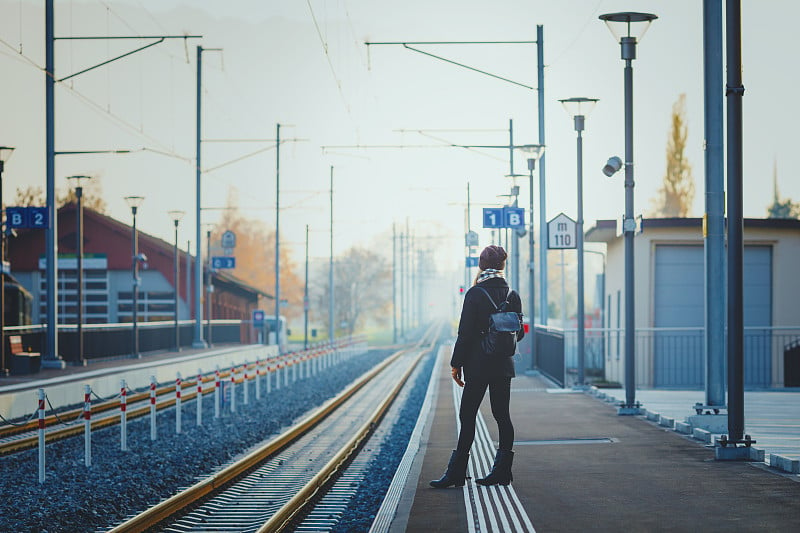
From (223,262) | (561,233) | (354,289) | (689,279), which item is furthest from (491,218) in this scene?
(354,289)

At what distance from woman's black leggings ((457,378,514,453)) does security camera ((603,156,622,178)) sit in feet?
29.9

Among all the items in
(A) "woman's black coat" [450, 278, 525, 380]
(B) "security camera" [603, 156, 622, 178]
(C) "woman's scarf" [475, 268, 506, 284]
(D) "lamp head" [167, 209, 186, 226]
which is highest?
(D) "lamp head" [167, 209, 186, 226]

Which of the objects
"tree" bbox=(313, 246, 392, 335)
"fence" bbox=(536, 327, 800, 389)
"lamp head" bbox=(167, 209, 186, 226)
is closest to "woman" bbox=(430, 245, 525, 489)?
"fence" bbox=(536, 327, 800, 389)

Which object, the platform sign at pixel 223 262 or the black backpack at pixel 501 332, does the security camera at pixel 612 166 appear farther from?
the platform sign at pixel 223 262

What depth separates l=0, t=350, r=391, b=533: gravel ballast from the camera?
1139 centimetres

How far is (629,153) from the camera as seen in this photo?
685 inches

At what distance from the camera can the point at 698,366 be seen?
2666 cm

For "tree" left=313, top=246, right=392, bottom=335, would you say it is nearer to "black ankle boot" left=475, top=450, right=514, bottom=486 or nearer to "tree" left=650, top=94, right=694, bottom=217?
"tree" left=650, top=94, right=694, bottom=217

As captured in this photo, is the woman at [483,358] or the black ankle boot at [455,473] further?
the black ankle boot at [455,473]

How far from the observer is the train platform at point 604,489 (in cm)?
821

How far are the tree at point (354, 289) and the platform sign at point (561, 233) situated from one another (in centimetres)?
6571

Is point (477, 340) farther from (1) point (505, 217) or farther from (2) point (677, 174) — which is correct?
(2) point (677, 174)

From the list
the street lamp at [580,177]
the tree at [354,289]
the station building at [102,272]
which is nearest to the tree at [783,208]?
the tree at [354,289]

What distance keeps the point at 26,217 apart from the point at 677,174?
5739 centimetres
